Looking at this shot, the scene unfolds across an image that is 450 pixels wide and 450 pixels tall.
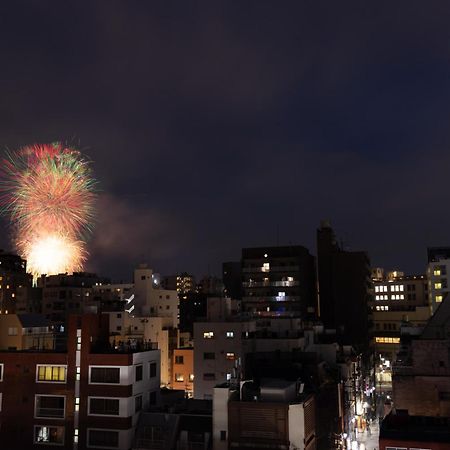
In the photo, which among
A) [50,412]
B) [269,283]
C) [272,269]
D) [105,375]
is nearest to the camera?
[105,375]

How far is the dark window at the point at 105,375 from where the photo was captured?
3953 cm

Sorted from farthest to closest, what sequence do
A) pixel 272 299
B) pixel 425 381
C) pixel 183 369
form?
pixel 272 299, pixel 183 369, pixel 425 381

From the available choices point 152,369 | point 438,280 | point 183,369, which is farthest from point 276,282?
point 152,369

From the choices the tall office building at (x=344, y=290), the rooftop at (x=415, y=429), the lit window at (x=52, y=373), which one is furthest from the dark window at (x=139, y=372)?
the tall office building at (x=344, y=290)

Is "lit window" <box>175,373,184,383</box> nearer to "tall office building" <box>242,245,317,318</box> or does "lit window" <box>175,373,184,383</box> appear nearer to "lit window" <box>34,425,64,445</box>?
"lit window" <box>34,425,64,445</box>

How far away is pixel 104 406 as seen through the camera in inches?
1549

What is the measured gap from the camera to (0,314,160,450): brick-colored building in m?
39.2

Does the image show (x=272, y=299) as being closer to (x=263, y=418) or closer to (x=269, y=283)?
(x=269, y=283)

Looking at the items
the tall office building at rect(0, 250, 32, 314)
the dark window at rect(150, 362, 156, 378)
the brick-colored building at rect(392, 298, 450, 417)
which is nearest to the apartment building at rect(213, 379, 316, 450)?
the dark window at rect(150, 362, 156, 378)

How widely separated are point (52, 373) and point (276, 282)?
8505 cm

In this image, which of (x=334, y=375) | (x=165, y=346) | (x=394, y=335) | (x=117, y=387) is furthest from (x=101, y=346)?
(x=394, y=335)

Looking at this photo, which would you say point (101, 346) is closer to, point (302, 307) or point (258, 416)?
point (258, 416)

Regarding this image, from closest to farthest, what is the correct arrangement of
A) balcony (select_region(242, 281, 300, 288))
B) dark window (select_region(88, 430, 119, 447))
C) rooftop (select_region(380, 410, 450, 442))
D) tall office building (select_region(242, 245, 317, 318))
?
1. rooftop (select_region(380, 410, 450, 442))
2. dark window (select_region(88, 430, 119, 447))
3. tall office building (select_region(242, 245, 317, 318))
4. balcony (select_region(242, 281, 300, 288))

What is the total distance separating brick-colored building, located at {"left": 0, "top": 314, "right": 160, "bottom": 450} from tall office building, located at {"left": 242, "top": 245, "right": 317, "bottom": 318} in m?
80.6
